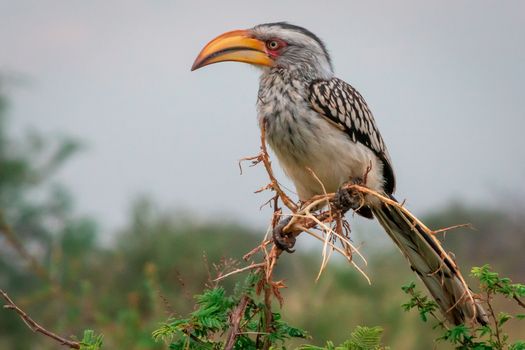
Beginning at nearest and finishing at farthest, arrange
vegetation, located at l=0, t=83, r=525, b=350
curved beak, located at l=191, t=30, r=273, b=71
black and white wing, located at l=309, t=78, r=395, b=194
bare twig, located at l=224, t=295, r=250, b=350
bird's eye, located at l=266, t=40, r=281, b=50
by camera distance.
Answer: bare twig, located at l=224, t=295, r=250, b=350 → curved beak, located at l=191, t=30, r=273, b=71 → black and white wing, located at l=309, t=78, r=395, b=194 → bird's eye, located at l=266, t=40, r=281, b=50 → vegetation, located at l=0, t=83, r=525, b=350

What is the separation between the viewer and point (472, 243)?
725 inches

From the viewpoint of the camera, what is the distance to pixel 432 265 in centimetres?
302

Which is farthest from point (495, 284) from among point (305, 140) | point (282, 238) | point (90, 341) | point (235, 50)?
point (235, 50)

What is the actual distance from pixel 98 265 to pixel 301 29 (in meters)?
6.05

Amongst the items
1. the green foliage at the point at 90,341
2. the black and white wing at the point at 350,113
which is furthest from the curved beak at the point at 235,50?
the green foliage at the point at 90,341

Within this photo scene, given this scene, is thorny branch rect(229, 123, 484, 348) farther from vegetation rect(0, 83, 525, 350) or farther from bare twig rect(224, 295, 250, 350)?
vegetation rect(0, 83, 525, 350)

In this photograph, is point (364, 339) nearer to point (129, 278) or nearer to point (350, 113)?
point (350, 113)

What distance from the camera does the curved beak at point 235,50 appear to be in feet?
10.2

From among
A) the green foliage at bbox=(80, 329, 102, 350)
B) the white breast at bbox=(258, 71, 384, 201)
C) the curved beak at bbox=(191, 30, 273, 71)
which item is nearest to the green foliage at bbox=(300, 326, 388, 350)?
the green foliage at bbox=(80, 329, 102, 350)

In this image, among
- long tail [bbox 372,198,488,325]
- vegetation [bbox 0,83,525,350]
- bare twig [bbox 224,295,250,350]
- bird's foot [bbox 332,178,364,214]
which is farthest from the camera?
vegetation [bbox 0,83,525,350]

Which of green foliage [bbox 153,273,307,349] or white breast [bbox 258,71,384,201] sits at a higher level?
white breast [bbox 258,71,384,201]

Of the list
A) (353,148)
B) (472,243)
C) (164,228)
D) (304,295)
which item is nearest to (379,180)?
(353,148)

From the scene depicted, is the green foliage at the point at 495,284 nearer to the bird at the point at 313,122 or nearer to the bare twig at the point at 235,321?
→ the bare twig at the point at 235,321

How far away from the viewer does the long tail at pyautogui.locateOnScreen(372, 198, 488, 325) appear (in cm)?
234
